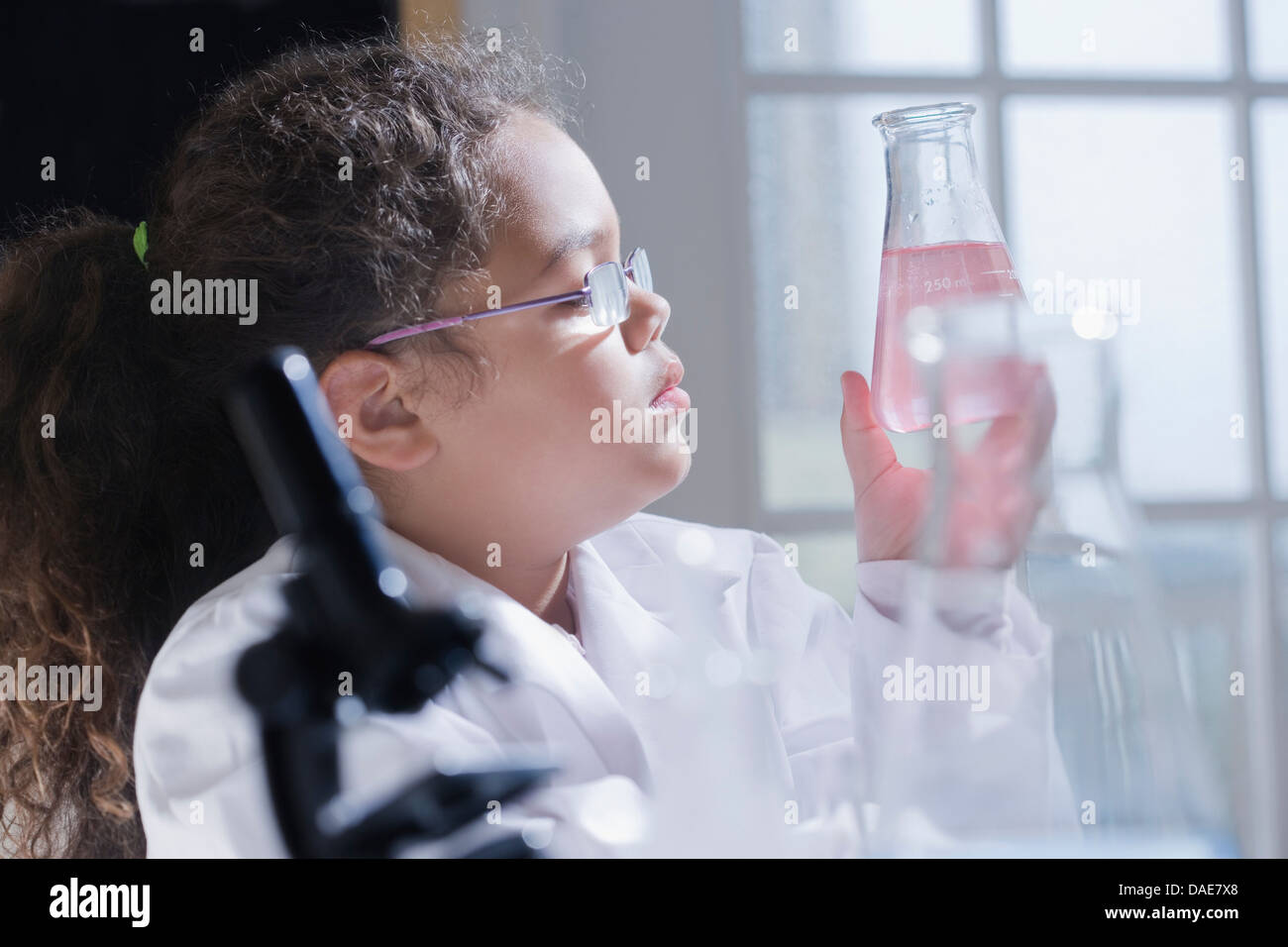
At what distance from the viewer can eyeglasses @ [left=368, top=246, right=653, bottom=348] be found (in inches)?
26.9

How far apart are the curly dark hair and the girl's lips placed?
0.13 m

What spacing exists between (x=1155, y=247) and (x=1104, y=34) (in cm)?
17

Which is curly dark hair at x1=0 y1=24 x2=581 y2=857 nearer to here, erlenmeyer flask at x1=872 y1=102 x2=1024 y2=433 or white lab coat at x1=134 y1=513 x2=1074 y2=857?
white lab coat at x1=134 y1=513 x2=1074 y2=857

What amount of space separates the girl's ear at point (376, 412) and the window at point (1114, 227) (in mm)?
277

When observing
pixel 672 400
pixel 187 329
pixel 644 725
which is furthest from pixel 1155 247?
pixel 187 329

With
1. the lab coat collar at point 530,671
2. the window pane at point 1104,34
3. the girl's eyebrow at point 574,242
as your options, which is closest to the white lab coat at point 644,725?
the lab coat collar at point 530,671

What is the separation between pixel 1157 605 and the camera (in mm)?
718

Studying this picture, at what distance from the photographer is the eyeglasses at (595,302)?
26.9 inches

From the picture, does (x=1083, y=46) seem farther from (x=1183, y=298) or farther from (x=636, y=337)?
(x=636, y=337)

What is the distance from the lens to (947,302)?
0.64m


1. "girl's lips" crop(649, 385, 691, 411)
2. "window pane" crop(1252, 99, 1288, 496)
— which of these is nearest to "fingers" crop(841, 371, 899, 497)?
"girl's lips" crop(649, 385, 691, 411)

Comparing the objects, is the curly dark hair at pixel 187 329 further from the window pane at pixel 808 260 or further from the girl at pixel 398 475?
the window pane at pixel 808 260
